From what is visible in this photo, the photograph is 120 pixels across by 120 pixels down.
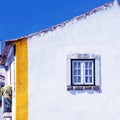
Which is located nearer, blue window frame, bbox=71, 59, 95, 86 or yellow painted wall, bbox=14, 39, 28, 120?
yellow painted wall, bbox=14, 39, 28, 120

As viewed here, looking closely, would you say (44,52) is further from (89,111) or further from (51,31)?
(89,111)

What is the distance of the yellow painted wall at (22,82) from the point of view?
81.6ft

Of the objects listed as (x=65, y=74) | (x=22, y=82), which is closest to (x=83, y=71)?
(x=65, y=74)

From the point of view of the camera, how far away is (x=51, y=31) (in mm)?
24875

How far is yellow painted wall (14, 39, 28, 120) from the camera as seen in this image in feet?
81.6

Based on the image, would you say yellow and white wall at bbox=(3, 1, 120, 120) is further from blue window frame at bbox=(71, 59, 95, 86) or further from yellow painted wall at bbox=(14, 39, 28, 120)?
blue window frame at bbox=(71, 59, 95, 86)

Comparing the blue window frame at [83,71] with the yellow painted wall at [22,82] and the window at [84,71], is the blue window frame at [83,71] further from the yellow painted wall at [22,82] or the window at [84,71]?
the yellow painted wall at [22,82]

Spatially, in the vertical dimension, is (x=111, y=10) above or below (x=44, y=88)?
above

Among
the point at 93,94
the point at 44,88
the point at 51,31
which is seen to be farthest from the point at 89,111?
the point at 51,31

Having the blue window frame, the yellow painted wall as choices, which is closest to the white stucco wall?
the yellow painted wall

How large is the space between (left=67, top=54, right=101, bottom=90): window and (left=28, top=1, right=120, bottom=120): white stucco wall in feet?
0.78

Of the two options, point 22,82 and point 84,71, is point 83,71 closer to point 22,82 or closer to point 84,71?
point 84,71

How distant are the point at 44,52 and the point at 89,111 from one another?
343 centimetres

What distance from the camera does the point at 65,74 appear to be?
81.7 feet
